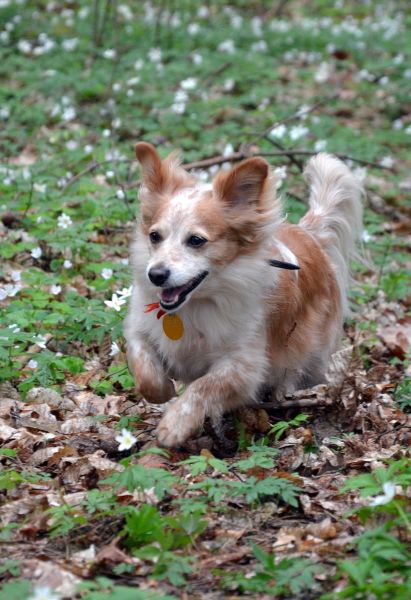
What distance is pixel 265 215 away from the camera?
484 cm

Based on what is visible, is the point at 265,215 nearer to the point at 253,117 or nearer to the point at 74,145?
the point at 74,145

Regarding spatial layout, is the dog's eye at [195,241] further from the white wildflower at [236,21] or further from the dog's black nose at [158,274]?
the white wildflower at [236,21]

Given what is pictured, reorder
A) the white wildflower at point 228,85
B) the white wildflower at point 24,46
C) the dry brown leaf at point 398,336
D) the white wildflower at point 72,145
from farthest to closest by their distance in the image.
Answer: the white wildflower at point 24,46 → the white wildflower at point 228,85 → the white wildflower at point 72,145 → the dry brown leaf at point 398,336

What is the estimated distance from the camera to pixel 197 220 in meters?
4.68

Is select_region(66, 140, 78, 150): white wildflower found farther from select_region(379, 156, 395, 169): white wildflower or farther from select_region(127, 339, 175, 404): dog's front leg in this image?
select_region(127, 339, 175, 404): dog's front leg

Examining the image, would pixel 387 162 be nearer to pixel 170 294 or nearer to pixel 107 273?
pixel 107 273

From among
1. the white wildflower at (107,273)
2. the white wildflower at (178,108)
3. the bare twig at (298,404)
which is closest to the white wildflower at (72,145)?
the white wildflower at (178,108)

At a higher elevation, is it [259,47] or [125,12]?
[125,12]

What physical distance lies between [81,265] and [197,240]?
7.50 feet

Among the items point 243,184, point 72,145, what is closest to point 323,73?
point 72,145

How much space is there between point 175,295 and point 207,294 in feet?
0.89

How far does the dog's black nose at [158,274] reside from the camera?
4389 mm

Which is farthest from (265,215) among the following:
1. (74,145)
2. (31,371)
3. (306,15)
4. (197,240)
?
(306,15)

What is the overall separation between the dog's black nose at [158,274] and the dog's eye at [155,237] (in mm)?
347
